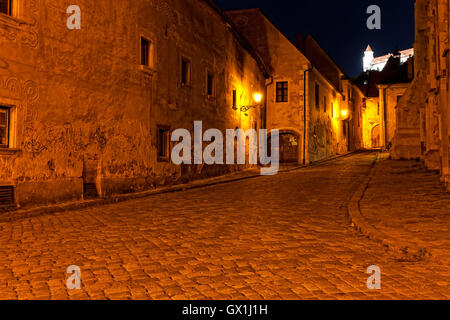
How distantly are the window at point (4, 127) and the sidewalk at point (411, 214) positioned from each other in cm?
770

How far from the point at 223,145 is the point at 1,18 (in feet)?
41.2

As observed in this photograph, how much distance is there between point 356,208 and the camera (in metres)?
8.91

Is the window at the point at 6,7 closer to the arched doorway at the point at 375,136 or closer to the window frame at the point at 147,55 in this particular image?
the window frame at the point at 147,55

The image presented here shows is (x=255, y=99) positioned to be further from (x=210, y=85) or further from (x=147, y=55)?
(x=147, y=55)

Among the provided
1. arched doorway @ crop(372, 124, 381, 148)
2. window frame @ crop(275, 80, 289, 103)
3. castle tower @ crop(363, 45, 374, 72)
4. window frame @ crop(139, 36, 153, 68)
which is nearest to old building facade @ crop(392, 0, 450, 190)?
window frame @ crop(275, 80, 289, 103)

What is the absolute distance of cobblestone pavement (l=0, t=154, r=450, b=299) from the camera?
410cm

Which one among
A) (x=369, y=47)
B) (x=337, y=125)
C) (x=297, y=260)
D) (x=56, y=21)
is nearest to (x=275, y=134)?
(x=337, y=125)

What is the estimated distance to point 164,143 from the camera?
15211mm

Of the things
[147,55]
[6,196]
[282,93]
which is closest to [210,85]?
[147,55]

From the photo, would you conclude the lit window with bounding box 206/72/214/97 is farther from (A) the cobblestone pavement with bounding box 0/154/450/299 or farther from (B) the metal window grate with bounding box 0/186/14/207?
(B) the metal window grate with bounding box 0/186/14/207

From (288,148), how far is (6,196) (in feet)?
78.4

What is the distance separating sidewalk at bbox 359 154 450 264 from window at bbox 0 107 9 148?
7.70 metres

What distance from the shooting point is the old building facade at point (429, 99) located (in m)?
13.0

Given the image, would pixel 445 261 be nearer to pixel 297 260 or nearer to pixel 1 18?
Answer: pixel 297 260
